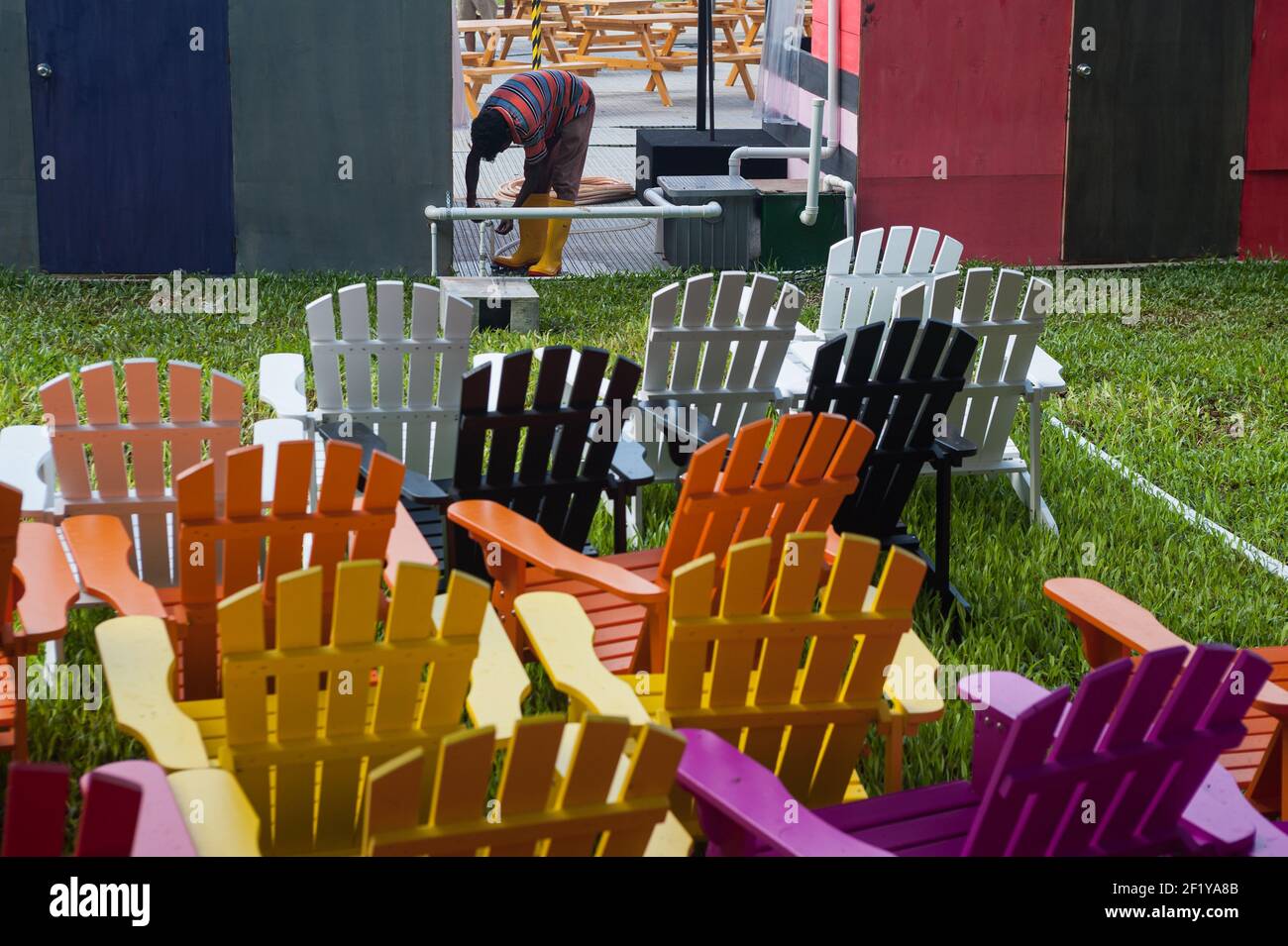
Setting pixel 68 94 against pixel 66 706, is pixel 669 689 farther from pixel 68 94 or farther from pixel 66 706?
pixel 68 94

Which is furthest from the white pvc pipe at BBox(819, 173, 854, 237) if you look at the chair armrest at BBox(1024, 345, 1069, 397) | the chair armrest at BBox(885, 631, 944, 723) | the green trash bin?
the chair armrest at BBox(885, 631, 944, 723)

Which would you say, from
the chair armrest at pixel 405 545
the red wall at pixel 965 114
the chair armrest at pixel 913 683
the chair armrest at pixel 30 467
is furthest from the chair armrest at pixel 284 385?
the red wall at pixel 965 114

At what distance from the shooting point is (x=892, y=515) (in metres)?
5.00

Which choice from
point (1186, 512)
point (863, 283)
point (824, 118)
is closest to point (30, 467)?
point (863, 283)

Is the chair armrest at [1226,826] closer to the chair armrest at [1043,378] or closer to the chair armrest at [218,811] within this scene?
the chair armrest at [218,811]

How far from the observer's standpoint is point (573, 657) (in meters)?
3.09

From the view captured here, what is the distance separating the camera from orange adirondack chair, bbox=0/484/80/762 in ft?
10.7

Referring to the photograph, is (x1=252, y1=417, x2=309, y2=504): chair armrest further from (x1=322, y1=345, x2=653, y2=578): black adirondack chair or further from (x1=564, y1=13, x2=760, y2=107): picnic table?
(x1=564, y1=13, x2=760, y2=107): picnic table

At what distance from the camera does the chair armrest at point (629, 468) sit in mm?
4352

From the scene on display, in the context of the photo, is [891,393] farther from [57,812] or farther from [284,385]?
[57,812]

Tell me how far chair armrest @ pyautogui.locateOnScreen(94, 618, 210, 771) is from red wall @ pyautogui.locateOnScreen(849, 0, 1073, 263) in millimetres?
8675

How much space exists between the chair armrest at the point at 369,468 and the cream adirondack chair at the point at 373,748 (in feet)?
3.49

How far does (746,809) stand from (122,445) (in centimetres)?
232
